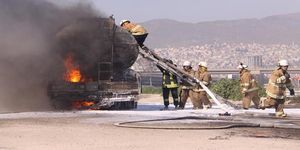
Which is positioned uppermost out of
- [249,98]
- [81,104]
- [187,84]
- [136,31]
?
[136,31]

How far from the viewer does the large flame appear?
1758 cm

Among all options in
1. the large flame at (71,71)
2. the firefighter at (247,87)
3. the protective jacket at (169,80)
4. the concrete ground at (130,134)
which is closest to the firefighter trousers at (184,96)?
the protective jacket at (169,80)

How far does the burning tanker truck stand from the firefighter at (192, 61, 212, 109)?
248 cm

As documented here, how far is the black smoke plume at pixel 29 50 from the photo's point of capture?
54.4 feet

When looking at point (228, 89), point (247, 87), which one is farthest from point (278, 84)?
point (228, 89)

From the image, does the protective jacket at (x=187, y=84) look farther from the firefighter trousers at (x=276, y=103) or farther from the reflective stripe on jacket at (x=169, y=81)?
the firefighter trousers at (x=276, y=103)

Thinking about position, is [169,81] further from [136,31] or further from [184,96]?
[136,31]

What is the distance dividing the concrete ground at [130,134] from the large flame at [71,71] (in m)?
2.62

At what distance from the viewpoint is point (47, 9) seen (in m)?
17.8

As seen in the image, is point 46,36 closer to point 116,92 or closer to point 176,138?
point 116,92

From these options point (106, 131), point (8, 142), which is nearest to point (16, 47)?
point (106, 131)

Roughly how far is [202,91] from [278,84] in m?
3.58

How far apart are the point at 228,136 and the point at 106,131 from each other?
2.39 meters

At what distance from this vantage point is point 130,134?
36.4 feet
